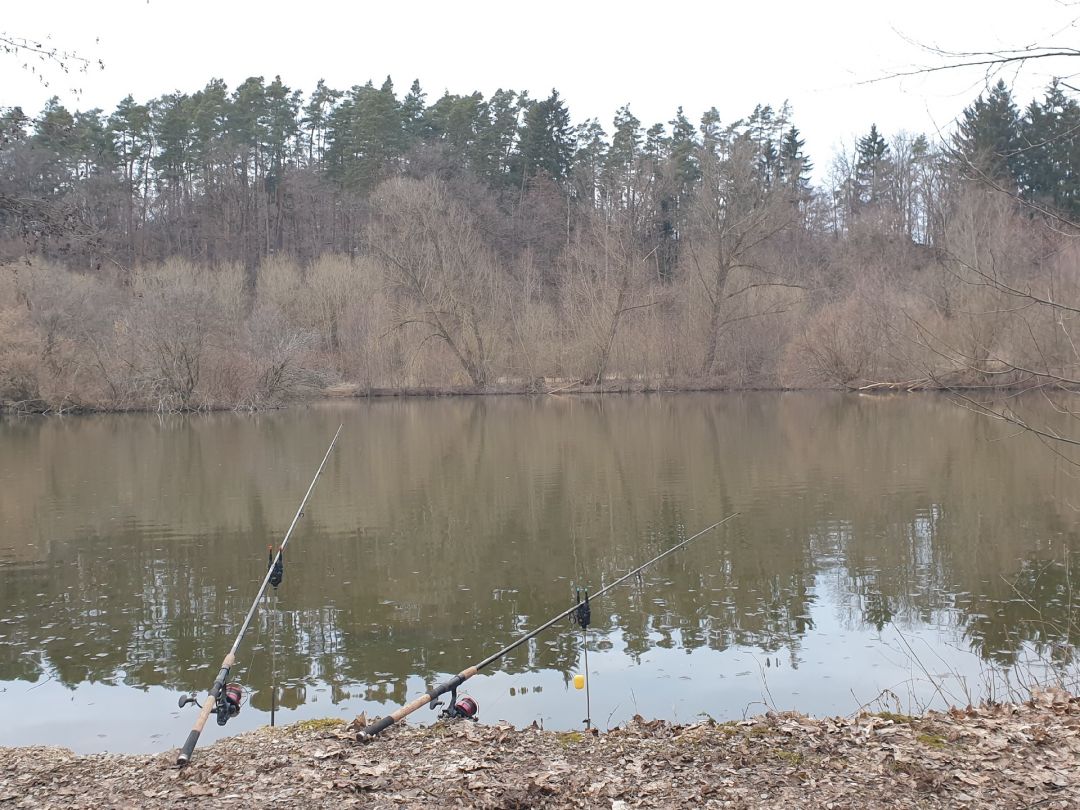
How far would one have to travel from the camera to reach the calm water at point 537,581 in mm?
6238

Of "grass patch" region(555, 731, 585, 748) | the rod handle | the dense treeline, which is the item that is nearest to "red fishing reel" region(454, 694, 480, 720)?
"grass patch" region(555, 731, 585, 748)

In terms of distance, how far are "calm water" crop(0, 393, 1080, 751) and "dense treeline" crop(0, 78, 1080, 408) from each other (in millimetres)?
6492

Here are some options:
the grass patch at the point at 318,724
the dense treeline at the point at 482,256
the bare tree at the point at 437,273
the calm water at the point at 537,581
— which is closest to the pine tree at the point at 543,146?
the dense treeline at the point at 482,256

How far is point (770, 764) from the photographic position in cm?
412

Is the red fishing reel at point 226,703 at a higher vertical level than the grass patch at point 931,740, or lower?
higher

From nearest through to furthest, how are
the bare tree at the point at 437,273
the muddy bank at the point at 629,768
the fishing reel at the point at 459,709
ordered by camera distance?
the muddy bank at the point at 629,768 → the fishing reel at the point at 459,709 → the bare tree at the point at 437,273

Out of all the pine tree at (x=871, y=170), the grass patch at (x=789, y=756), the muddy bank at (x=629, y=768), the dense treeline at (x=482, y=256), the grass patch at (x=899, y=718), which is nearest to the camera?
the muddy bank at (x=629, y=768)

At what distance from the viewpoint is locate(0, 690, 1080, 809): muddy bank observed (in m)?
3.83

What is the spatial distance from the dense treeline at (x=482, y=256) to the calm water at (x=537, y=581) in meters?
6.49

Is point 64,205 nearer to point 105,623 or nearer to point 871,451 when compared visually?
point 105,623

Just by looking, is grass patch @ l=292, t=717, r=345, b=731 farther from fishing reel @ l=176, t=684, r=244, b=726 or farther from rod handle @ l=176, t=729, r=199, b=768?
rod handle @ l=176, t=729, r=199, b=768

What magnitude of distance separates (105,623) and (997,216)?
34689 millimetres

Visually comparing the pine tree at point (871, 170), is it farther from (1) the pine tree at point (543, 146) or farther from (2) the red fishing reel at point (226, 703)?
(2) the red fishing reel at point (226, 703)

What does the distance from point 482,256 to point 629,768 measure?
41.1 m
